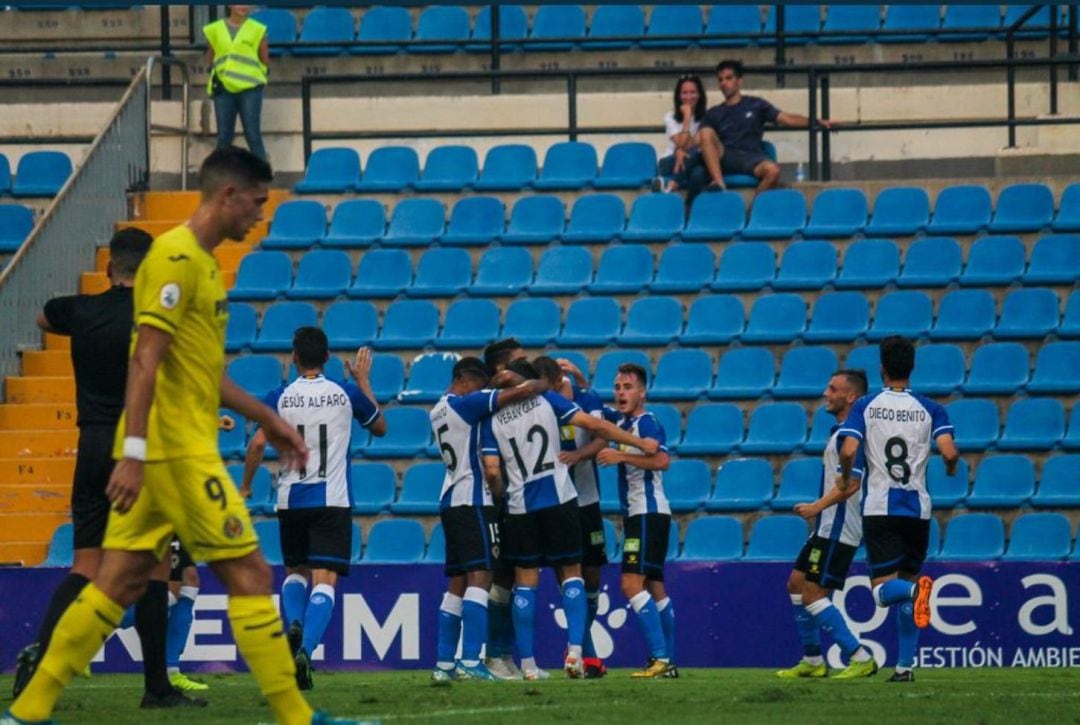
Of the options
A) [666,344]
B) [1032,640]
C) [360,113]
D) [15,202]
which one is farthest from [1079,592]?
[15,202]

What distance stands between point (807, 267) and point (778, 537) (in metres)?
3.02

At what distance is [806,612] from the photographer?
12.7m

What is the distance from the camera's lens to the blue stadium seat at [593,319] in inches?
661

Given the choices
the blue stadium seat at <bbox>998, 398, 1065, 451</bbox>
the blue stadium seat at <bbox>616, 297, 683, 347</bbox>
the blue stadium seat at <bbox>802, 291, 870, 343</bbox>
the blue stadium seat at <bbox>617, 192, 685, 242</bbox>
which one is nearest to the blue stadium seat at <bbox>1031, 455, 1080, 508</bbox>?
the blue stadium seat at <bbox>998, 398, 1065, 451</bbox>

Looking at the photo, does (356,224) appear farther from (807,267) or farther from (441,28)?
(807,267)

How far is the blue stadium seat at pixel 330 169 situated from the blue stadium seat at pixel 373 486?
362 centimetres

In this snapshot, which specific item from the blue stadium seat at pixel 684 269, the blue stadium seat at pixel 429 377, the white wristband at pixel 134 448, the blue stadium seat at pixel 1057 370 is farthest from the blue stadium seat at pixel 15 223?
the white wristband at pixel 134 448

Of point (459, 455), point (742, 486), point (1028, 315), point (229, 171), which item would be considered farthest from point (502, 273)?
point (229, 171)

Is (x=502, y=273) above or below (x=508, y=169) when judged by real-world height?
below

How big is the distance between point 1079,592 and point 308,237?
7840mm

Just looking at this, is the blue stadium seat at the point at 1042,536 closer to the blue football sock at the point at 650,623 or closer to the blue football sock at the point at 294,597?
the blue football sock at the point at 650,623

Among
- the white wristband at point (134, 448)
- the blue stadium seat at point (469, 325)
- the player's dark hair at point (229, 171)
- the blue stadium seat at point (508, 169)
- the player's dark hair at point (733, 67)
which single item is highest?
the player's dark hair at point (733, 67)

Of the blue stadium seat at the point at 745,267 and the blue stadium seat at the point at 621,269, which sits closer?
the blue stadium seat at the point at 745,267

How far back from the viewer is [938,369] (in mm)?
16172
